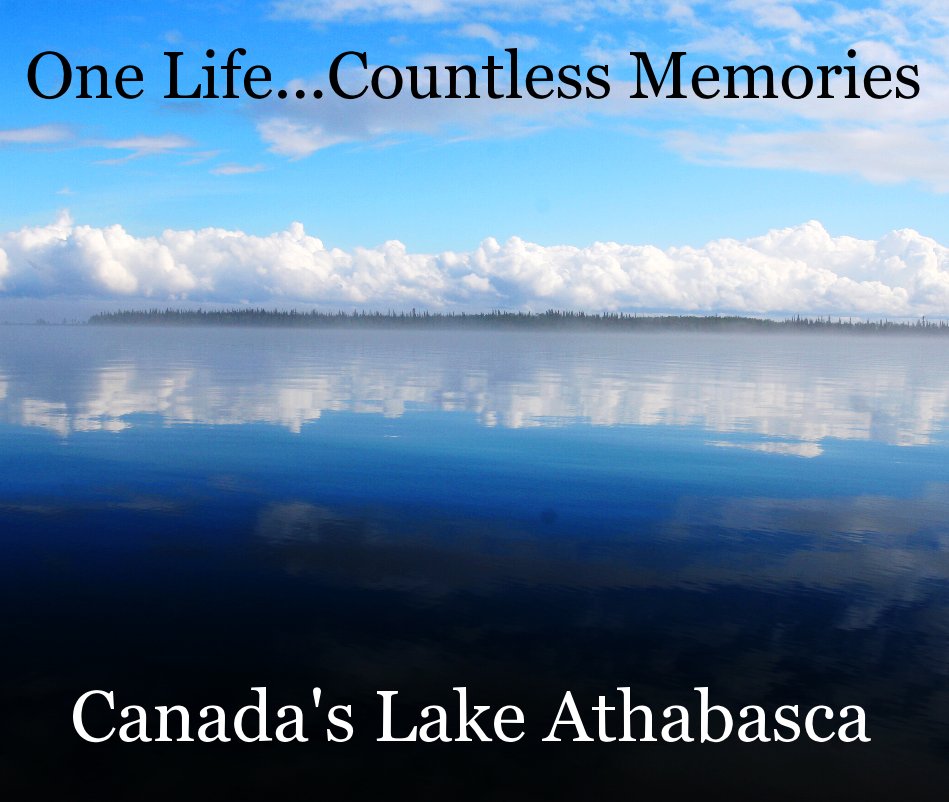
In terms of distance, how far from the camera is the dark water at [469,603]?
10.5 m

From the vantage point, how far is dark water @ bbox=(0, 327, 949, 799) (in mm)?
10484

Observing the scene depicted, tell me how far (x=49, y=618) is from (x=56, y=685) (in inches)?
102

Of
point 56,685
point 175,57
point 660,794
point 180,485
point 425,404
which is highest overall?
point 175,57

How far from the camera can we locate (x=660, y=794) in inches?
393

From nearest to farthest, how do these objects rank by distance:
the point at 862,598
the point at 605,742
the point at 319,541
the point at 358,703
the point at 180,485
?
the point at 605,742, the point at 358,703, the point at 862,598, the point at 319,541, the point at 180,485

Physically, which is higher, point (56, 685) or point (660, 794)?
point (56, 685)

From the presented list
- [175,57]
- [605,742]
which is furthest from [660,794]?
[175,57]

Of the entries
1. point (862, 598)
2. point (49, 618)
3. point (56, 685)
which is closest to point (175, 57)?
point (49, 618)

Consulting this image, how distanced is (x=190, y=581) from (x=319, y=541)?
3.60 meters

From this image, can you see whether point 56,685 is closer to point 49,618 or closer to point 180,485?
point 49,618

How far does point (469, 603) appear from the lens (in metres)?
15.4

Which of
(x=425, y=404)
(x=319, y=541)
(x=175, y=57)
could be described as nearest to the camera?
(x=319, y=541)

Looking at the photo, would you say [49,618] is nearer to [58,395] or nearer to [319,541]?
[319,541]

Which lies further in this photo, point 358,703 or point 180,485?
point 180,485
